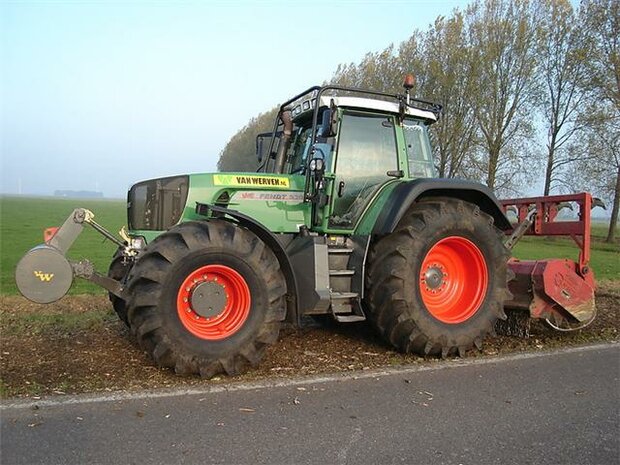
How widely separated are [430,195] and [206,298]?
106 inches

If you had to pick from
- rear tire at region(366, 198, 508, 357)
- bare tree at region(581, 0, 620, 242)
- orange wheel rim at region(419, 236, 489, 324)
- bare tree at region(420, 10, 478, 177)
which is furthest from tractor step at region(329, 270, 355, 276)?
bare tree at region(581, 0, 620, 242)

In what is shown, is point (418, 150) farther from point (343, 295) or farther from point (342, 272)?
point (343, 295)

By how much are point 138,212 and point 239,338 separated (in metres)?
1.80

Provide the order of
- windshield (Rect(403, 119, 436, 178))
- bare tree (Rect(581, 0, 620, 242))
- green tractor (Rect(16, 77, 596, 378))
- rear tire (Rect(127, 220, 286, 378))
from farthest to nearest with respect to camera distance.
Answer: bare tree (Rect(581, 0, 620, 242)) < windshield (Rect(403, 119, 436, 178)) < green tractor (Rect(16, 77, 596, 378)) < rear tire (Rect(127, 220, 286, 378))

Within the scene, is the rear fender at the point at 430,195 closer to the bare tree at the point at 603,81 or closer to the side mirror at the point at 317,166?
the side mirror at the point at 317,166

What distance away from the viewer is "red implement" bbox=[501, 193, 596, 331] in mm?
6164

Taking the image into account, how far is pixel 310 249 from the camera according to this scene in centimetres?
536

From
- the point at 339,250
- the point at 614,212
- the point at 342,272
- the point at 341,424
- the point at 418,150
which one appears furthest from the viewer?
the point at 614,212

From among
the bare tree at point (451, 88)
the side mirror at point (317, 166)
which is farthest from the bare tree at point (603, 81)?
the side mirror at point (317, 166)

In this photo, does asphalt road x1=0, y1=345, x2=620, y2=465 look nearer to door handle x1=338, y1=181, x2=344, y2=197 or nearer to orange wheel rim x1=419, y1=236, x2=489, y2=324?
orange wheel rim x1=419, y1=236, x2=489, y2=324

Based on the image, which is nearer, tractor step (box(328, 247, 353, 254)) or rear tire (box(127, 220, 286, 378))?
rear tire (box(127, 220, 286, 378))

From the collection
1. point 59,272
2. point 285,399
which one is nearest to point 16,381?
point 59,272

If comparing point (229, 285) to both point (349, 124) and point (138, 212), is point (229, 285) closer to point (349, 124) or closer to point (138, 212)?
point (138, 212)

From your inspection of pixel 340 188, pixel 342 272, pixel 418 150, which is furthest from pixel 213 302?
pixel 418 150
